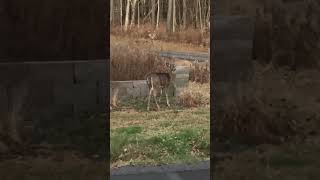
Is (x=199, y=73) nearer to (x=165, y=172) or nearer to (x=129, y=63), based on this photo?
(x=129, y=63)

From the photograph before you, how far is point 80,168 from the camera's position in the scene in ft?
16.5

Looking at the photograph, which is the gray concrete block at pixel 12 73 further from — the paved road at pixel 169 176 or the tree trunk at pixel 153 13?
the tree trunk at pixel 153 13

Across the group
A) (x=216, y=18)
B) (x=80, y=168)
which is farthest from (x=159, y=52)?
(x=80, y=168)

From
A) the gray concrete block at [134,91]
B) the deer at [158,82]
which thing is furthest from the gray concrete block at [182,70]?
the gray concrete block at [134,91]

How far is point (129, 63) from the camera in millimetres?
7840

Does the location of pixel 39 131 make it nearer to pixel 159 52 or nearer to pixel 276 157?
pixel 276 157

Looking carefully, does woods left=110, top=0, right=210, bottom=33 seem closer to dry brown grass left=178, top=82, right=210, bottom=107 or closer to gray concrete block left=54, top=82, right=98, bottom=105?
dry brown grass left=178, top=82, right=210, bottom=107

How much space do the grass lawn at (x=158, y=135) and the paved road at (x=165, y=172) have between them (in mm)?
347

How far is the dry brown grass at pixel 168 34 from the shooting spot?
7.84 m

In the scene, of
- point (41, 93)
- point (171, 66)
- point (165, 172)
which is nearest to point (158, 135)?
point (171, 66)

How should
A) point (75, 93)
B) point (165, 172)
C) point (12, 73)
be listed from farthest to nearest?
point (165, 172) < point (75, 93) < point (12, 73)

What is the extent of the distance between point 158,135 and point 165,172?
1.75 m

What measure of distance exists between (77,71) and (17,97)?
558 millimetres

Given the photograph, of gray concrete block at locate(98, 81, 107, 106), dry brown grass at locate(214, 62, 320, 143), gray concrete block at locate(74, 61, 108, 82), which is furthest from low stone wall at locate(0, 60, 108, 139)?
dry brown grass at locate(214, 62, 320, 143)
